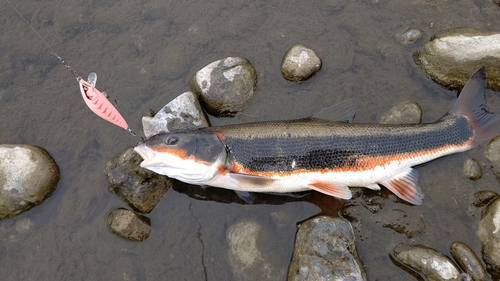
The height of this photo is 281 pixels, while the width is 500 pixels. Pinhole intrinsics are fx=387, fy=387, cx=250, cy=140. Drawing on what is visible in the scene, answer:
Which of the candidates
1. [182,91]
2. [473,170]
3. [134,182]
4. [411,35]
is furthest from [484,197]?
[134,182]

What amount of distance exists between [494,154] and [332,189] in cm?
247

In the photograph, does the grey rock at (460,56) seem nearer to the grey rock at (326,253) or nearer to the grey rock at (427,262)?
the grey rock at (427,262)

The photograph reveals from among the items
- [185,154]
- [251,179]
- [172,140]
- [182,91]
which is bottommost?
[251,179]

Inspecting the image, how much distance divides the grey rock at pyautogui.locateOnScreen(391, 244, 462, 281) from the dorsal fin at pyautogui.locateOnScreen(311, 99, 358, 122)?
1.90 metres

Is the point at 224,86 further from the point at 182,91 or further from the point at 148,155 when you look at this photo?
the point at 148,155

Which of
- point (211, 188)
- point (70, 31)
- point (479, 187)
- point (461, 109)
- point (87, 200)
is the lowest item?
point (479, 187)

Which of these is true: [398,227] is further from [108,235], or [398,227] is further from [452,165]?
[108,235]

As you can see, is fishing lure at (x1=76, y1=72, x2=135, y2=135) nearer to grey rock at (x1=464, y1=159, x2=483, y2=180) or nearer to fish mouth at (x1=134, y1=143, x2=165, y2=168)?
fish mouth at (x1=134, y1=143, x2=165, y2=168)

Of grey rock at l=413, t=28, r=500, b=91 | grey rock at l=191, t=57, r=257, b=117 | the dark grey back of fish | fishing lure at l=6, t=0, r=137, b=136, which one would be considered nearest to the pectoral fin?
the dark grey back of fish

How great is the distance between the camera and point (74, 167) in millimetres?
5879

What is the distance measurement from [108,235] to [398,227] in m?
4.07

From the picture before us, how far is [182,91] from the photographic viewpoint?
623 cm

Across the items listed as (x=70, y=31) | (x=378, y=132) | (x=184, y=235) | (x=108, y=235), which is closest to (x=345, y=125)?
(x=378, y=132)

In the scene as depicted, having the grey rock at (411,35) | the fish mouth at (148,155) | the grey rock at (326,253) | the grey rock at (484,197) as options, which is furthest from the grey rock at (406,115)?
the fish mouth at (148,155)
